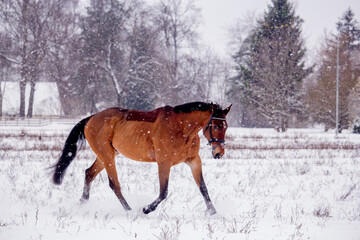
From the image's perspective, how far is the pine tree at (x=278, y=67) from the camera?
86.0 ft

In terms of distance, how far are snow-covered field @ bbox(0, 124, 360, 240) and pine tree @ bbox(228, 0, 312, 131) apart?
18.6 metres

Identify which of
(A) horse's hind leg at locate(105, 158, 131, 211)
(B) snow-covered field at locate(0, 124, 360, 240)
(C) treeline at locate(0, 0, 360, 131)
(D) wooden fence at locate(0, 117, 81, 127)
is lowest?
(B) snow-covered field at locate(0, 124, 360, 240)

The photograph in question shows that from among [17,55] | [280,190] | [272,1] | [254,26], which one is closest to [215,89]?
[254,26]

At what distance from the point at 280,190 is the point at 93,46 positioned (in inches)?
1042

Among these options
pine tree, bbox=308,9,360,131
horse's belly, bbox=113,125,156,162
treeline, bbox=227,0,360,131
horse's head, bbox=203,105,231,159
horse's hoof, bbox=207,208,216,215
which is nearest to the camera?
horse's head, bbox=203,105,231,159

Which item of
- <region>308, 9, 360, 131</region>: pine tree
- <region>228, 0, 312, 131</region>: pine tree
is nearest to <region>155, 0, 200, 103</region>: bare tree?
<region>228, 0, 312, 131</region>: pine tree

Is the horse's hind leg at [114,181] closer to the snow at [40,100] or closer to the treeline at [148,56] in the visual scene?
the treeline at [148,56]

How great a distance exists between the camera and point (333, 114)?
88.8 ft

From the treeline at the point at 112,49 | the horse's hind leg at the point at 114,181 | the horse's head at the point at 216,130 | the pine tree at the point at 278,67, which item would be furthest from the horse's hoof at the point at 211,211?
the treeline at the point at 112,49

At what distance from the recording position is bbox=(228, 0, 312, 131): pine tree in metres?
26.2

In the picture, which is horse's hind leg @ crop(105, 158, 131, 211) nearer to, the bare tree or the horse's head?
the horse's head

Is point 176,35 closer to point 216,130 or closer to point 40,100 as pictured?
point 40,100

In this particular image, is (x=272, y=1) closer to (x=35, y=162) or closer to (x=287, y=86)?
(x=287, y=86)

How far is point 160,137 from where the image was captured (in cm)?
448
